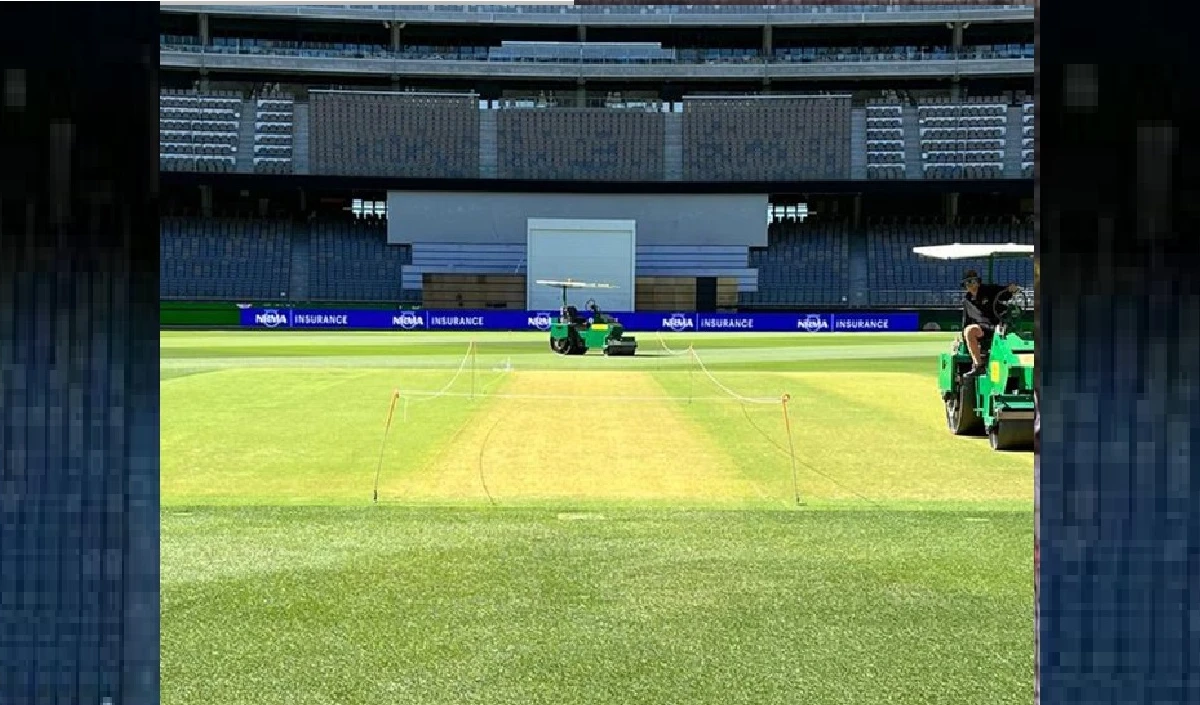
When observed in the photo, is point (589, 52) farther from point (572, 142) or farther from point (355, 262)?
point (355, 262)

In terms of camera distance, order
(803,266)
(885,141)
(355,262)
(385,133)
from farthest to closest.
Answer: (885,141)
(385,133)
(803,266)
(355,262)

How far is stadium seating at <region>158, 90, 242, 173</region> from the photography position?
6438 cm

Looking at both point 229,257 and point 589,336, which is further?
point 229,257

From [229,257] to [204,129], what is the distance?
9145mm

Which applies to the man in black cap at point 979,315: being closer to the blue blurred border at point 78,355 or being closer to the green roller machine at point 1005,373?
the green roller machine at point 1005,373

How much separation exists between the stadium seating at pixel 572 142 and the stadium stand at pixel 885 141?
13.6 m

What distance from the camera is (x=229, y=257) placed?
63.2 metres

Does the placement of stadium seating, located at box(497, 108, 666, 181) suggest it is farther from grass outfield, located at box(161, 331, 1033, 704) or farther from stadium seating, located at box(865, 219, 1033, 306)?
grass outfield, located at box(161, 331, 1033, 704)

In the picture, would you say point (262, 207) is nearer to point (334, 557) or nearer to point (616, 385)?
point (616, 385)

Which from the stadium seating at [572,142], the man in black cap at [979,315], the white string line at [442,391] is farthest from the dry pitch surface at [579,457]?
the stadium seating at [572,142]

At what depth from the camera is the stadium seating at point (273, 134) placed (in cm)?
6638

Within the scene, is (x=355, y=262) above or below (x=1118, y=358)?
above

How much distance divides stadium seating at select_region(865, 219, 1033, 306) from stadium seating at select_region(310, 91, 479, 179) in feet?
86.9

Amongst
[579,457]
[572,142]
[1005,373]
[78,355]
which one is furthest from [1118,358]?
[572,142]
